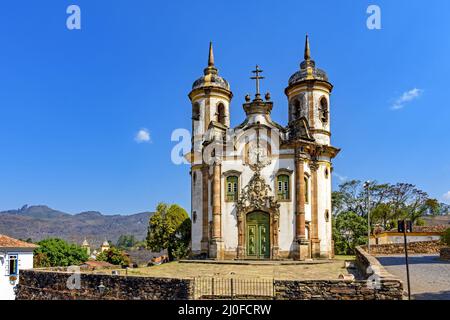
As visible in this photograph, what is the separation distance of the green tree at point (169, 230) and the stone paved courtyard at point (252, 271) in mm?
17998

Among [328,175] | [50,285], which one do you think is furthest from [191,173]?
[50,285]

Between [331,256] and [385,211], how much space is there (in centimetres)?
2900

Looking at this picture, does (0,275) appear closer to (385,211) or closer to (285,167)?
(285,167)

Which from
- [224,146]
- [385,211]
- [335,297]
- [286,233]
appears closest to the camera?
[335,297]

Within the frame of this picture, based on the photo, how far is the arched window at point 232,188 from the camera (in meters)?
29.2

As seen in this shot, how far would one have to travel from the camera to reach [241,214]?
28609 mm

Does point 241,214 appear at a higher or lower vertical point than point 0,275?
higher

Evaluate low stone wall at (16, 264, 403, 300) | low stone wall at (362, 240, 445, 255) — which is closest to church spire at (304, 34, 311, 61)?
low stone wall at (362, 240, 445, 255)

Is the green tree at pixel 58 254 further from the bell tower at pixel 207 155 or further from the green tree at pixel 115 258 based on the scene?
the bell tower at pixel 207 155

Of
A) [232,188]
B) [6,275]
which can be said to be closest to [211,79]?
[232,188]

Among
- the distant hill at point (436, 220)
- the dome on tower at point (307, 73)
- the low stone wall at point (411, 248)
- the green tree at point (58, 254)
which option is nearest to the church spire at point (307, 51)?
the dome on tower at point (307, 73)

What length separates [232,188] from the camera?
29.3 meters

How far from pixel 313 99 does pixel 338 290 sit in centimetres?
1978

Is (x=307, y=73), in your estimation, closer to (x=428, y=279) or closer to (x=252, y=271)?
(x=252, y=271)
